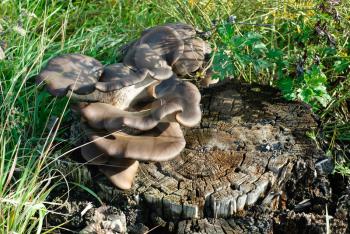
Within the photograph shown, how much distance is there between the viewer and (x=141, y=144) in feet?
9.83

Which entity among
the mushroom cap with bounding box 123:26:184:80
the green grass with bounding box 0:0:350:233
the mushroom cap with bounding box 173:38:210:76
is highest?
the mushroom cap with bounding box 123:26:184:80

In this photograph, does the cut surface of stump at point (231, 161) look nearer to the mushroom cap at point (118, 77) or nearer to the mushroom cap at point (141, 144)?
the mushroom cap at point (141, 144)

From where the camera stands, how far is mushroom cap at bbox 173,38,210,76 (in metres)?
3.65

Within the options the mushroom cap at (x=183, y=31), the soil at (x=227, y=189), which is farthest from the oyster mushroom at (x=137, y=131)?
the mushroom cap at (x=183, y=31)

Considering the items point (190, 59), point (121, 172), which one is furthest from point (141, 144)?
point (190, 59)

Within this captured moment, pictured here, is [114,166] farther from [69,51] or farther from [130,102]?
[69,51]

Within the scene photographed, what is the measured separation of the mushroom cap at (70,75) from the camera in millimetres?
3127

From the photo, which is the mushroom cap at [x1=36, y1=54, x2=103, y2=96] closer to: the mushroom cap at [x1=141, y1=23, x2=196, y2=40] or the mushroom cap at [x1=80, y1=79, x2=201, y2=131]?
the mushroom cap at [x1=80, y1=79, x2=201, y2=131]

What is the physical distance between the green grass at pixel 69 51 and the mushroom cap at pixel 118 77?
1.40ft

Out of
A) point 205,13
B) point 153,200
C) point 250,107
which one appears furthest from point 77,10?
point 153,200

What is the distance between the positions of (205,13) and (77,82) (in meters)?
1.73

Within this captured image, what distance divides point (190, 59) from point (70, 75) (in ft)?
2.70

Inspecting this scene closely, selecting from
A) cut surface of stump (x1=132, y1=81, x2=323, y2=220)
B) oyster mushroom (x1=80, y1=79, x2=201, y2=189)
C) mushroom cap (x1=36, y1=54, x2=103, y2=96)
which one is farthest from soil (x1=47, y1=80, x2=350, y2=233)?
mushroom cap (x1=36, y1=54, x2=103, y2=96)

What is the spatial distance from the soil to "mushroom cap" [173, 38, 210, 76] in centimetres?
35
